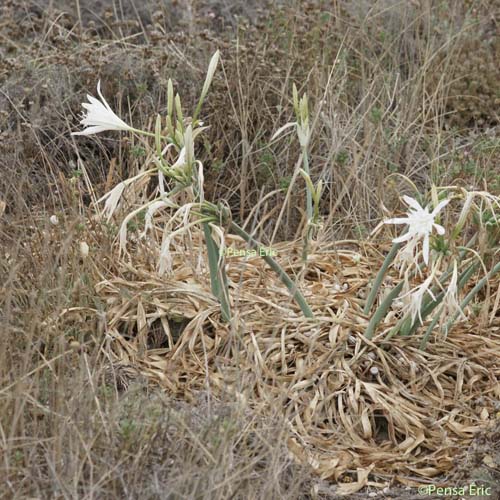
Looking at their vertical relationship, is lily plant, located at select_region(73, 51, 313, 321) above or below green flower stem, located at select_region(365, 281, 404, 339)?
above

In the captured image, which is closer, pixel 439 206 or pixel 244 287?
pixel 439 206

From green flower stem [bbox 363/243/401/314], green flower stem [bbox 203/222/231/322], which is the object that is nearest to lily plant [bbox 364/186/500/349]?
green flower stem [bbox 363/243/401/314]

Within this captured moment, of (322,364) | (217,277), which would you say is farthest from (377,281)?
(217,277)

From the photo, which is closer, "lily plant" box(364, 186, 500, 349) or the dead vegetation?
the dead vegetation

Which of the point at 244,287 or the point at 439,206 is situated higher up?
the point at 439,206

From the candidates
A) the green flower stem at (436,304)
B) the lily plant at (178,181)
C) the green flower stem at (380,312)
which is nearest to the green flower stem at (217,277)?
the lily plant at (178,181)

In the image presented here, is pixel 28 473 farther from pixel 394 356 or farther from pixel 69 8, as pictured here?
pixel 69 8

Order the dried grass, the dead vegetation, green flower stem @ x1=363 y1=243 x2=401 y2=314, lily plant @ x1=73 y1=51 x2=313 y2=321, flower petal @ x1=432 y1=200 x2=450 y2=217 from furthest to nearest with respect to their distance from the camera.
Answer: green flower stem @ x1=363 y1=243 x2=401 y2=314 → the dried grass → lily plant @ x1=73 y1=51 x2=313 y2=321 → flower petal @ x1=432 y1=200 x2=450 y2=217 → the dead vegetation

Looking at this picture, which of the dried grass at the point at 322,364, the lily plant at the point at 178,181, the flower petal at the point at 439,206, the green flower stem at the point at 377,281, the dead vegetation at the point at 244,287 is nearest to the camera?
the dead vegetation at the point at 244,287

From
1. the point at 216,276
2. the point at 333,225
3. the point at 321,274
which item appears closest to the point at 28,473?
the point at 216,276

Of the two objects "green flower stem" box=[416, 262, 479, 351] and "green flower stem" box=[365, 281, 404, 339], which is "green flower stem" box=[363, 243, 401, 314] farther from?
"green flower stem" box=[416, 262, 479, 351]

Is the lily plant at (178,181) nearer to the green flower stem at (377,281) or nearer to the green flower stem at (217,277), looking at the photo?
the green flower stem at (217,277)

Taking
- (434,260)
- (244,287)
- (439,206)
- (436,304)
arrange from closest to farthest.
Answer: (439,206) < (434,260) < (436,304) < (244,287)

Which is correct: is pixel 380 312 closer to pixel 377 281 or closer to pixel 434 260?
pixel 377 281
